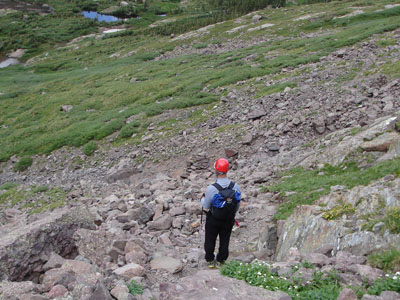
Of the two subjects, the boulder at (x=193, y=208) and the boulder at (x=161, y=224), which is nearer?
the boulder at (x=161, y=224)

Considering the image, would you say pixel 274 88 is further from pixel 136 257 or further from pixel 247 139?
pixel 136 257

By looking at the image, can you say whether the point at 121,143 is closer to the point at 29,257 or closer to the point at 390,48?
the point at 29,257

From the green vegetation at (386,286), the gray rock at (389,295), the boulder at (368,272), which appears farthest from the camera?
the boulder at (368,272)

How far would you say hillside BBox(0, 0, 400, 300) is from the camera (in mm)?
6477

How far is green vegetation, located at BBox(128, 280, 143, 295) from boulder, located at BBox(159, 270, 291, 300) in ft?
1.37

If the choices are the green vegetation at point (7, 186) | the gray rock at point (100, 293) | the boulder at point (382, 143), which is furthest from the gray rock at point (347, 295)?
the green vegetation at point (7, 186)

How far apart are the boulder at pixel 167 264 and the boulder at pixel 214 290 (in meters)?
1.51

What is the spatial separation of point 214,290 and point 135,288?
1.46 meters

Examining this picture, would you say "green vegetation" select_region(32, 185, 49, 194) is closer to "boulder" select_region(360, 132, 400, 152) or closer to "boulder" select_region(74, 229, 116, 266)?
"boulder" select_region(74, 229, 116, 266)

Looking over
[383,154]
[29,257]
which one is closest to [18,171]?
[29,257]

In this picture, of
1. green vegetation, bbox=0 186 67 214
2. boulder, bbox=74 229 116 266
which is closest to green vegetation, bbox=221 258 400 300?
boulder, bbox=74 229 116 266

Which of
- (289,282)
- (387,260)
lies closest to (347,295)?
(289,282)

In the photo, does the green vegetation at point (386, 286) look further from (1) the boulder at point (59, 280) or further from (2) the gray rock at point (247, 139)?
(2) the gray rock at point (247, 139)

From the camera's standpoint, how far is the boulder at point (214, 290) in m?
5.83
